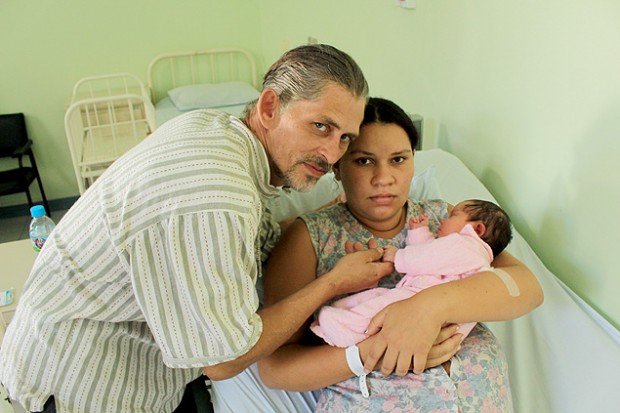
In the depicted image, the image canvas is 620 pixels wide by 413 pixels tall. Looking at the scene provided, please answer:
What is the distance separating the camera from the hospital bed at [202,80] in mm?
3781

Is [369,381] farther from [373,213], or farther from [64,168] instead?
[64,168]

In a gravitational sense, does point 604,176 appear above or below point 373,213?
above

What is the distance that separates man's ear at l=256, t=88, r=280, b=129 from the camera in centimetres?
115

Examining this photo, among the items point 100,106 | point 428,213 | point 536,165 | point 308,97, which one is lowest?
point 100,106

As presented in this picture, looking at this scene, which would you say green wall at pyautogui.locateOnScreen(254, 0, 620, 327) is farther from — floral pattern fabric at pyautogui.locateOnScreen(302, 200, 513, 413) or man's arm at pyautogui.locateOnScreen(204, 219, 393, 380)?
man's arm at pyautogui.locateOnScreen(204, 219, 393, 380)

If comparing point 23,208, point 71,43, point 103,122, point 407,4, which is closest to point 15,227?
point 23,208

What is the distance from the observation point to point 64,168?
414 centimetres

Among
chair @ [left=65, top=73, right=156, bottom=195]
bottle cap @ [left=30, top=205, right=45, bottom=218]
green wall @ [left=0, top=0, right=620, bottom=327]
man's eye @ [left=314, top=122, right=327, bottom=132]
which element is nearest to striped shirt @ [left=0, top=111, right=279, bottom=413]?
man's eye @ [left=314, top=122, right=327, bottom=132]

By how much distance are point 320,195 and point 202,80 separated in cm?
298

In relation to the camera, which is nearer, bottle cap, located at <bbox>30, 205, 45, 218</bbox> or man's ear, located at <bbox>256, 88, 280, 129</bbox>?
man's ear, located at <bbox>256, 88, 280, 129</bbox>

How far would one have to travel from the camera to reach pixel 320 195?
174 centimetres

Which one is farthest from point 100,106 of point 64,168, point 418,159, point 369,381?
point 369,381

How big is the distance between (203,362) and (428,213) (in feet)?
2.51

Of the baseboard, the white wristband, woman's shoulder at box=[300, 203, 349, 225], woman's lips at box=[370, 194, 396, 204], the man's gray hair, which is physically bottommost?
the baseboard
